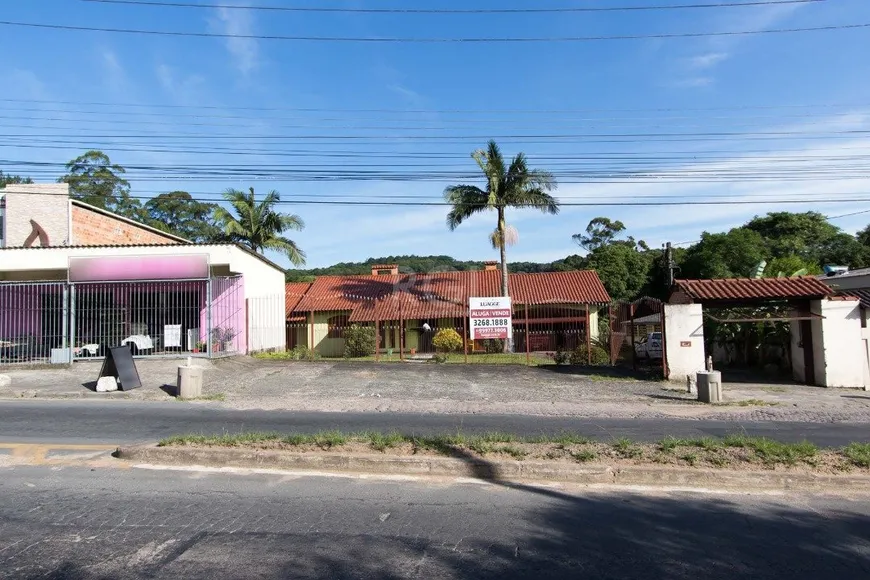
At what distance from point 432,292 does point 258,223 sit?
1074cm

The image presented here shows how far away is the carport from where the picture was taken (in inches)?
671

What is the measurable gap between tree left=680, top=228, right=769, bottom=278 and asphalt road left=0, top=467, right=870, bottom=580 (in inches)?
1699

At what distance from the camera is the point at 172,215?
5194cm

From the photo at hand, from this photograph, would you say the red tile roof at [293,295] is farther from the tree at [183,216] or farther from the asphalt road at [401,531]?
the asphalt road at [401,531]

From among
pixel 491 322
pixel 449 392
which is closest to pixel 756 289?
pixel 491 322

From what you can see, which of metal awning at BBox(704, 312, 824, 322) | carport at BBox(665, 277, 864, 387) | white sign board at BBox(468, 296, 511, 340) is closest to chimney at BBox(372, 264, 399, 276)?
white sign board at BBox(468, 296, 511, 340)

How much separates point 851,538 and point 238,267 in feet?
66.2

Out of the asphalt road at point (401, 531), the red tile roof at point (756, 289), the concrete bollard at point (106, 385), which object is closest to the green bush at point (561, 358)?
the red tile roof at point (756, 289)

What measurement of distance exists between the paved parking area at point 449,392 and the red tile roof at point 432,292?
10669mm

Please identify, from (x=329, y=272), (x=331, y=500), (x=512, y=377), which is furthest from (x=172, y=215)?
(x=331, y=500)

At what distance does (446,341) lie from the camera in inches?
1017

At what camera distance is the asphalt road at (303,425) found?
921cm

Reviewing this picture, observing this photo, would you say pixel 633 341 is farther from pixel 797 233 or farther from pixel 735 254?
pixel 797 233

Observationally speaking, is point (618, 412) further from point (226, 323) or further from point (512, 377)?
point (226, 323)
